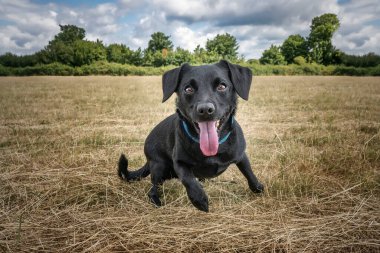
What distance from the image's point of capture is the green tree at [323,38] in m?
57.4

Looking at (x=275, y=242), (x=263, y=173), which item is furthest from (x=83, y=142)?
(x=275, y=242)

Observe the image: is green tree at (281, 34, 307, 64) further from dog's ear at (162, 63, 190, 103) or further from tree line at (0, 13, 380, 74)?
dog's ear at (162, 63, 190, 103)

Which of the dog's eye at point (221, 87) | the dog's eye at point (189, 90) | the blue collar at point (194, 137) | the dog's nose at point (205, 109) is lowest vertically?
the blue collar at point (194, 137)

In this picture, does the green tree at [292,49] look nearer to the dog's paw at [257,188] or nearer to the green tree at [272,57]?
the green tree at [272,57]

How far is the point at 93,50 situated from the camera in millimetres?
52469

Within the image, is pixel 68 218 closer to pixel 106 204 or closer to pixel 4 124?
pixel 106 204

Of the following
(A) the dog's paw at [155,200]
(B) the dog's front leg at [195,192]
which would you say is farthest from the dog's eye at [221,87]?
(A) the dog's paw at [155,200]

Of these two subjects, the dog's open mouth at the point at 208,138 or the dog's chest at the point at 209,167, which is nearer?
the dog's open mouth at the point at 208,138

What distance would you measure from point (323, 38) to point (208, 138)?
65.3 m

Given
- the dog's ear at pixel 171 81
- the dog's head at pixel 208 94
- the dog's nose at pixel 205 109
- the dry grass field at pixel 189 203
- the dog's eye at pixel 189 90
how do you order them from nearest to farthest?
the dry grass field at pixel 189 203, the dog's nose at pixel 205 109, the dog's head at pixel 208 94, the dog's eye at pixel 189 90, the dog's ear at pixel 171 81

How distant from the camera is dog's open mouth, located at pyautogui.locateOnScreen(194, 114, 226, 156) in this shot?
116 inches

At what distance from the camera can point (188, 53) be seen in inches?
2137

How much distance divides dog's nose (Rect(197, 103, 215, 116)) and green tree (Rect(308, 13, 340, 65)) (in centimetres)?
5960

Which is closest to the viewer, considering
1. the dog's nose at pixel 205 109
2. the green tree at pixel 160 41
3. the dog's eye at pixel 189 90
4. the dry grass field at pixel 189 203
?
the dry grass field at pixel 189 203
